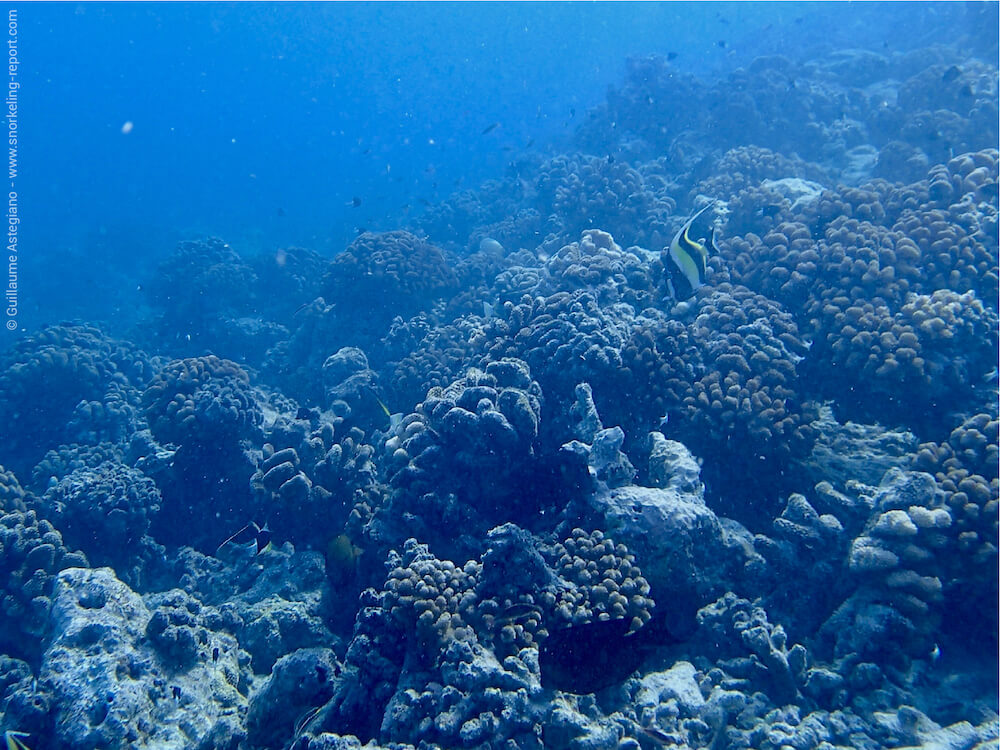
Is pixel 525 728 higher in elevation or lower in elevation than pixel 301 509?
lower

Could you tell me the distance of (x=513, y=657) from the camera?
11.8 feet

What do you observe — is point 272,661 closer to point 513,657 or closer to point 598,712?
point 513,657

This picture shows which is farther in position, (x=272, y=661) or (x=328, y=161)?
(x=328, y=161)

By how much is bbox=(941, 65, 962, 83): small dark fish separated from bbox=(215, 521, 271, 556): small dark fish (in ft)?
58.2

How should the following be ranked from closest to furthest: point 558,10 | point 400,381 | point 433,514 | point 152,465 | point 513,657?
point 513,657 → point 433,514 → point 152,465 → point 400,381 → point 558,10

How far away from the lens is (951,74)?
Result: 1254 centimetres

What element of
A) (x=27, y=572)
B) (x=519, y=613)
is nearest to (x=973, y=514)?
(x=519, y=613)

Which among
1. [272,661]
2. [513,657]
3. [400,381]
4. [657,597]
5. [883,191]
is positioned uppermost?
[883,191]

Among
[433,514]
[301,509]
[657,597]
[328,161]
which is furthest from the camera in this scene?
[328,161]

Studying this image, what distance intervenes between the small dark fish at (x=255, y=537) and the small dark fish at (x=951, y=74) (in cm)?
1775

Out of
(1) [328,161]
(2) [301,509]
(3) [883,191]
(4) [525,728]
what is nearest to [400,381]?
(2) [301,509]

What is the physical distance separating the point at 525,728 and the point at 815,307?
18.8 feet

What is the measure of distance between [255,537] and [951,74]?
708 inches

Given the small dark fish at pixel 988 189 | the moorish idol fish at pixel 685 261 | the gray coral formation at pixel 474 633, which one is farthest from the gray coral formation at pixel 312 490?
the small dark fish at pixel 988 189
